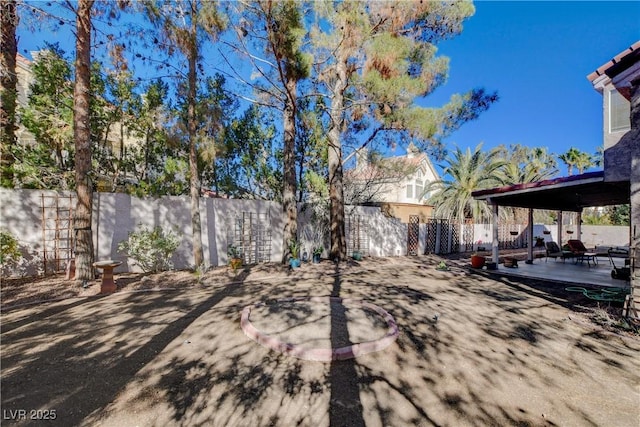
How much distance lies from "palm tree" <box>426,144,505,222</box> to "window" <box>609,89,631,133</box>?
12113 mm

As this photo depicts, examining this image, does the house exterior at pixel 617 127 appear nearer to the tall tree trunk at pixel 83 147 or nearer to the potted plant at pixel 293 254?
the potted plant at pixel 293 254

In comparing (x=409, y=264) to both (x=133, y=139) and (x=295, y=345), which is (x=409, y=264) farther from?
(x=133, y=139)

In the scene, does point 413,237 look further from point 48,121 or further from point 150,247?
point 48,121

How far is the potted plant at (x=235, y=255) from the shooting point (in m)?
8.90

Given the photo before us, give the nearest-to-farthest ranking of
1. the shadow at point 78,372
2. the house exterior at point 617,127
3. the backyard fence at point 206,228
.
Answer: the shadow at point 78,372 < the house exterior at point 617,127 < the backyard fence at point 206,228

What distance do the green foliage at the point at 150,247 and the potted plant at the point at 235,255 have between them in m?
1.72

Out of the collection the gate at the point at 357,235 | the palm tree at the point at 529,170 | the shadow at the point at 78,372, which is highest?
the palm tree at the point at 529,170

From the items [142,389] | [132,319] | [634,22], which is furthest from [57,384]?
[634,22]

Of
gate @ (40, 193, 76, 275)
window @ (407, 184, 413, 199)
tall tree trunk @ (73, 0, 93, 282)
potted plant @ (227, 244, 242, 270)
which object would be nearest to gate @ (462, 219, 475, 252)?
window @ (407, 184, 413, 199)

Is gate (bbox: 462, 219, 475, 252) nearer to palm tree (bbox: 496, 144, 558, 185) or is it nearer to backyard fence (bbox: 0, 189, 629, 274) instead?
backyard fence (bbox: 0, 189, 629, 274)

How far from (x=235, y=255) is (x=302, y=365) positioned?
6.82 m

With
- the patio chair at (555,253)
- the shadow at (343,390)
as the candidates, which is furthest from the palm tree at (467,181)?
the shadow at (343,390)

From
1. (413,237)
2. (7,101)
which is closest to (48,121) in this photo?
(7,101)

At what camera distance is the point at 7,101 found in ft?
24.1
